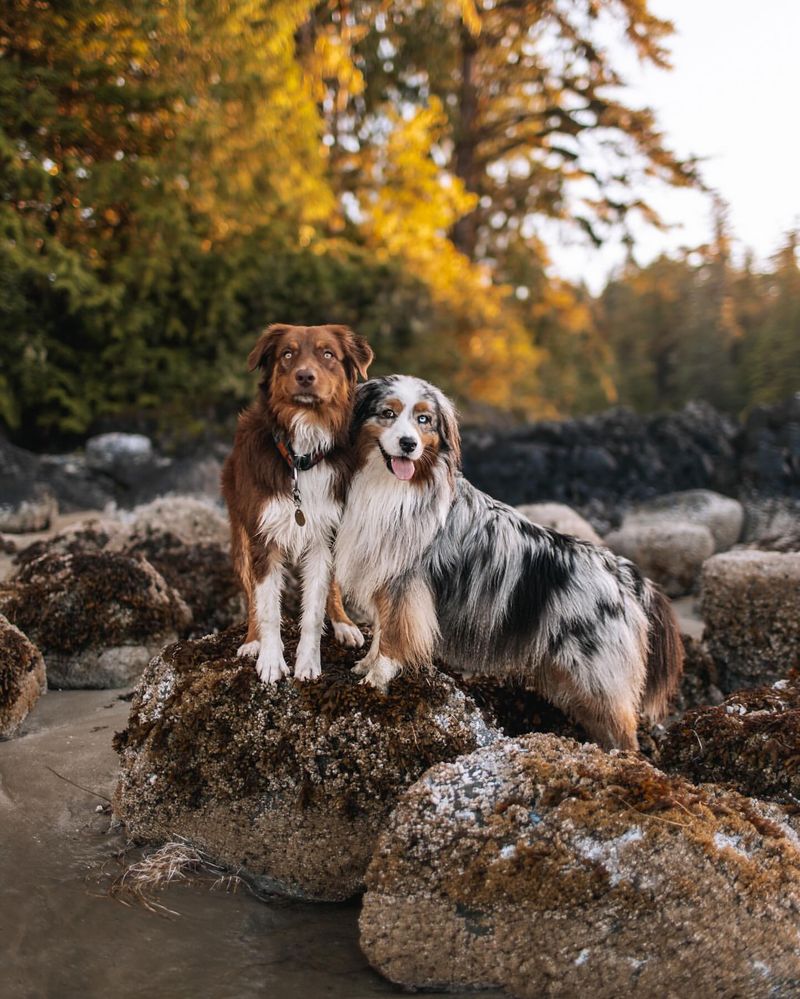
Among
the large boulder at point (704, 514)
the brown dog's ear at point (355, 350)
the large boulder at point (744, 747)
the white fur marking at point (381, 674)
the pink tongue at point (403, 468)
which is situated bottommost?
the large boulder at point (704, 514)

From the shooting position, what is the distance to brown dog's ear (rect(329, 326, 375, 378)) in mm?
4086

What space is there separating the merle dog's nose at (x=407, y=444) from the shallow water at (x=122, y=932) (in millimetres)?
1932

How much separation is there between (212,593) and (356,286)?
1079 cm

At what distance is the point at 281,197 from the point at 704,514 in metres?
9.76

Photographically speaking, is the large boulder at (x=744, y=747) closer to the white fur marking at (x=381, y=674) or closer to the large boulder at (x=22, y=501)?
the white fur marking at (x=381, y=674)

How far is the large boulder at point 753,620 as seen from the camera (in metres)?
6.12

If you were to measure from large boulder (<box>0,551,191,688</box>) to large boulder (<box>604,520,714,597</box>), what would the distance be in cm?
509

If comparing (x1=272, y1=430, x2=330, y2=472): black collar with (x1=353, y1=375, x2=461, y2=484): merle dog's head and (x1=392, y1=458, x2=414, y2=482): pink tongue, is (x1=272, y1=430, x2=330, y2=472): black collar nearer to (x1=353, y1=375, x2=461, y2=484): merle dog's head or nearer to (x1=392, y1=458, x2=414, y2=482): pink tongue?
(x1=353, y1=375, x2=461, y2=484): merle dog's head

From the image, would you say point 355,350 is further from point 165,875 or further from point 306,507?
point 165,875

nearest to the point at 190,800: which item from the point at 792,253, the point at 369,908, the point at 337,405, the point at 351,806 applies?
the point at 351,806

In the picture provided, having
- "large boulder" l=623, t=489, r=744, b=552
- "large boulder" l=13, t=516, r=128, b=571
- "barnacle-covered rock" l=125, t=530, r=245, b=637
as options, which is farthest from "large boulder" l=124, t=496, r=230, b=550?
"large boulder" l=623, t=489, r=744, b=552

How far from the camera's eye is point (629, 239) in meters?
23.1

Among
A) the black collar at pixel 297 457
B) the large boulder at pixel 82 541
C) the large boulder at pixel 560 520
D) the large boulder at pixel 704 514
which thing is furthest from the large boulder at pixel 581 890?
the large boulder at pixel 704 514

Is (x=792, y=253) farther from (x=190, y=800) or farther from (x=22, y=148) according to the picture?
(x=190, y=800)
